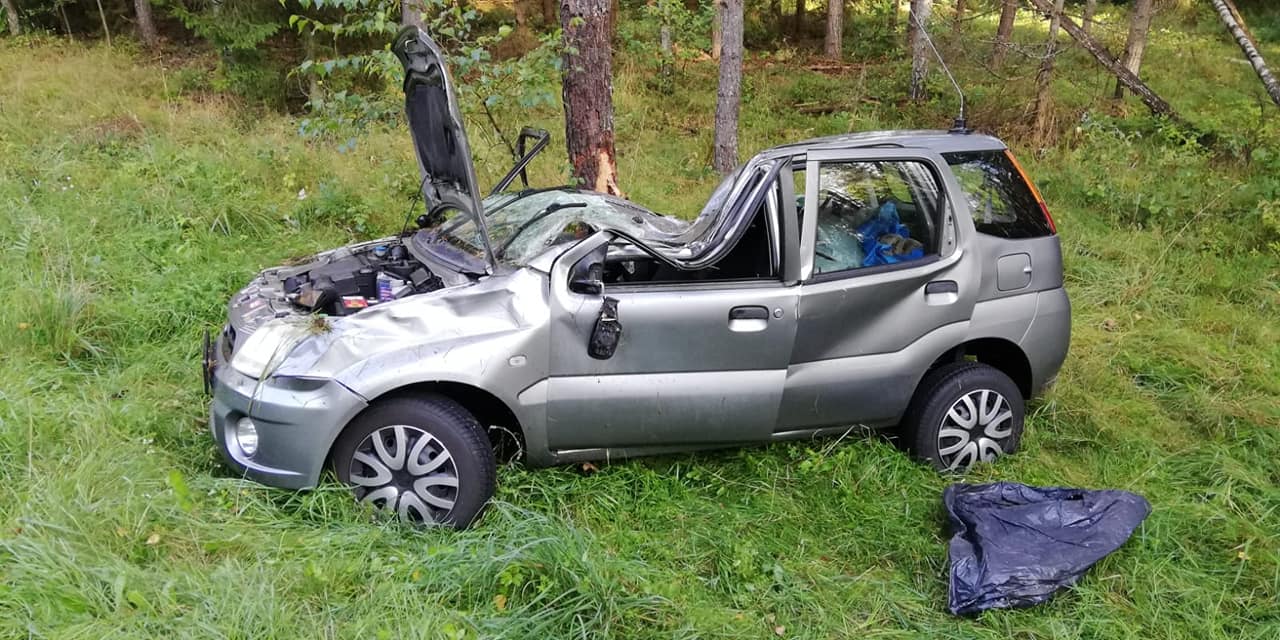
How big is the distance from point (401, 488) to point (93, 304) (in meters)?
3.02

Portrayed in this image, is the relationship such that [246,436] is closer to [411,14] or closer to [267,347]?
[267,347]

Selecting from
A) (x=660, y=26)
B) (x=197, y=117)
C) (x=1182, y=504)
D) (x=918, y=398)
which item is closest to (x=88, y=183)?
(x=197, y=117)

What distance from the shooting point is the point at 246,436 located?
334cm

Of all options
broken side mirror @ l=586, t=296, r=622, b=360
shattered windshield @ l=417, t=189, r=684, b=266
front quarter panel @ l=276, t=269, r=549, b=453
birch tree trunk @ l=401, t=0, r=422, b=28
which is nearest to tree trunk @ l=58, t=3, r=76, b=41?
birch tree trunk @ l=401, t=0, r=422, b=28

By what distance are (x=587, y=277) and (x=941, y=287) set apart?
1715 mm

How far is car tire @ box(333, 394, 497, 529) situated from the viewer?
325 cm

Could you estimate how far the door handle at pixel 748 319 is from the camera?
3.54 m

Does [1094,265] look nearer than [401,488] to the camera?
No

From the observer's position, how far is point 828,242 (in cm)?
395

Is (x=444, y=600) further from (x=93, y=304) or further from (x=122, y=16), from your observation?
(x=122, y=16)

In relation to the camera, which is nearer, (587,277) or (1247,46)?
(587,277)

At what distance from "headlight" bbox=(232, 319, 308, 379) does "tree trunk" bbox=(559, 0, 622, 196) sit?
3.21 metres

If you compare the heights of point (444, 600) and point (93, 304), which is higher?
point (93, 304)

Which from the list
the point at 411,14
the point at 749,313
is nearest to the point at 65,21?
the point at 411,14
